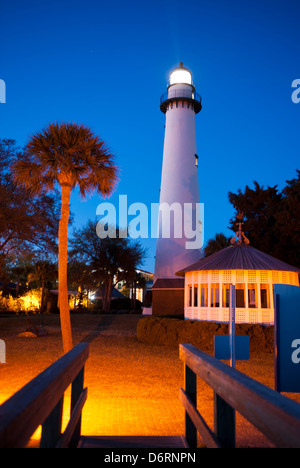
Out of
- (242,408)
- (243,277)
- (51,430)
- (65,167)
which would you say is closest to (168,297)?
(243,277)

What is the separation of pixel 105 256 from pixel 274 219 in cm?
1839

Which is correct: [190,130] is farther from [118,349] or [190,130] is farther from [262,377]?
[262,377]

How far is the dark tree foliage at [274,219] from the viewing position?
958 inches

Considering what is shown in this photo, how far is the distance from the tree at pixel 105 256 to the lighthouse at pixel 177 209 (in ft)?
29.5

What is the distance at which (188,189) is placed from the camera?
31922 mm

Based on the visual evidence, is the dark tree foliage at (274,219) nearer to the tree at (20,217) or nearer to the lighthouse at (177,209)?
the lighthouse at (177,209)

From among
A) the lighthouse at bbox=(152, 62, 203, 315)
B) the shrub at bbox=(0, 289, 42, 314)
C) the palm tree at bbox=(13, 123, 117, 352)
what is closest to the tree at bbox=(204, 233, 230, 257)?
the lighthouse at bbox=(152, 62, 203, 315)

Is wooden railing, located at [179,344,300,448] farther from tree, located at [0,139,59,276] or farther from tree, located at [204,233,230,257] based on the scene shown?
tree, located at [204,233,230,257]

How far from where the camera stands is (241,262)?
17438 mm

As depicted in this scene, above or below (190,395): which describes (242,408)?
above

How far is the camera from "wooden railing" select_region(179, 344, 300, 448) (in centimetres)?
151

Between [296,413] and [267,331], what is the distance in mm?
14928

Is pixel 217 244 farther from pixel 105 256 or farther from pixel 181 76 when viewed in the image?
pixel 181 76

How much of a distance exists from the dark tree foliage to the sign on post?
20.7 m
